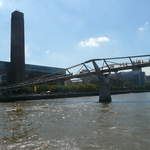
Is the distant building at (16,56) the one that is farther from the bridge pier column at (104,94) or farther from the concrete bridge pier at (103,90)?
the bridge pier column at (104,94)

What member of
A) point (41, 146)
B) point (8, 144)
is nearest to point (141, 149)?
point (41, 146)

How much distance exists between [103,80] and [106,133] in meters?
43.6

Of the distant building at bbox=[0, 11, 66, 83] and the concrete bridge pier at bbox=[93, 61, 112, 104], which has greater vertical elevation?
the distant building at bbox=[0, 11, 66, 83]

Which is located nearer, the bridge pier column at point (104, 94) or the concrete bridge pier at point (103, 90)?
the bridge pier column at point (104, 94)

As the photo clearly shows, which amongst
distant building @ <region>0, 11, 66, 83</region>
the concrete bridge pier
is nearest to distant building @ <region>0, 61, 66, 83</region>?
distant building @ <region>0, 11, 66, 83</region>

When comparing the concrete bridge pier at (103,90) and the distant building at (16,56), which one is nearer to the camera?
the concrete bridge pier at (103,90)

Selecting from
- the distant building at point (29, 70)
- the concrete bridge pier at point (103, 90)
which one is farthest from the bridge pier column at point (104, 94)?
the distant building at point (29, 70)

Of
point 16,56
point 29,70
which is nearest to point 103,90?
point 16,56

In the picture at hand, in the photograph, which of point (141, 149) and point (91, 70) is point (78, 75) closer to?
point (91, 70)

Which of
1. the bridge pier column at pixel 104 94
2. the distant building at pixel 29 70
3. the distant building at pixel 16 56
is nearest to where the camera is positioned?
the bridge pier column at pixel 104 94

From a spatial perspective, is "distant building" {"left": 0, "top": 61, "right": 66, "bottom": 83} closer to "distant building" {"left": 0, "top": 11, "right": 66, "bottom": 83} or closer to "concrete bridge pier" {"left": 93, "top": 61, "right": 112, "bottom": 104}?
"distant building" {"left": 0, "top": 11, "right": 66, "bottom": 83}

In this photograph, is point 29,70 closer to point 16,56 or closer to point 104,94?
point 16,56

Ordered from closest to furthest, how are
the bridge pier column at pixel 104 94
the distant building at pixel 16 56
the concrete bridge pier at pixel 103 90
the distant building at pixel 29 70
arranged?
1. the bridge pier column at pixel 104 94
2. the concrete bridge pier at pixel 103 90
3. the distant building at pixel 16 56
4. the distant building at pixel 29 70

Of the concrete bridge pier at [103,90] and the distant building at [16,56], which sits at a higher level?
the distant building at [16,56]
